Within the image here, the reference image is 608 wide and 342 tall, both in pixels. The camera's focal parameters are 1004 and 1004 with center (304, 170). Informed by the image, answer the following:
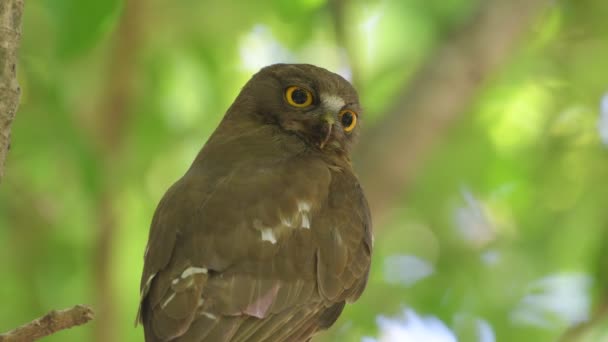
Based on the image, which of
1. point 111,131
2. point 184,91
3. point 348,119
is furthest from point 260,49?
point 348,119

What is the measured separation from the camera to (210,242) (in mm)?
4090

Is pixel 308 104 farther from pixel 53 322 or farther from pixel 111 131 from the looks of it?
pixel 53 322

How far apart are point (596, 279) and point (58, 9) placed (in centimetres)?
332

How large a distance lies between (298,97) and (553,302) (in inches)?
120

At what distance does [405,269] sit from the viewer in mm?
7523

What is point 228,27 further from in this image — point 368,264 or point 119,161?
point 368,264

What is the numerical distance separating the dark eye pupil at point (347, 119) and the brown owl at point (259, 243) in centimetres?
27

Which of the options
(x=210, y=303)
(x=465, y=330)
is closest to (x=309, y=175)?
(x=210, y=303)

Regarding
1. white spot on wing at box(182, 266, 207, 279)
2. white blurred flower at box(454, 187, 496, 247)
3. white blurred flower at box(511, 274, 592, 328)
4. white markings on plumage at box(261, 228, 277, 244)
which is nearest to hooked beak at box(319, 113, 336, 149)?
white markings on plumage at box(261, 228, 277, 244)

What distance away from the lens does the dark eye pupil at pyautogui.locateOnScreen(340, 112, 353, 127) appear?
5.20 m

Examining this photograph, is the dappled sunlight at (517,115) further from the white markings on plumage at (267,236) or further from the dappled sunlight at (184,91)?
the white markings on plumage at (267,236)

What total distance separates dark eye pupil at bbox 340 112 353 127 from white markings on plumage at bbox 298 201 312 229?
3.00 ft

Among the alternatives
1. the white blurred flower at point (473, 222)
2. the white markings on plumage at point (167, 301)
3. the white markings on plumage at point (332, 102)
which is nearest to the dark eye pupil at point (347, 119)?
the white markings on plumage at point (332, 102)

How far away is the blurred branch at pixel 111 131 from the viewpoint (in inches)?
225
